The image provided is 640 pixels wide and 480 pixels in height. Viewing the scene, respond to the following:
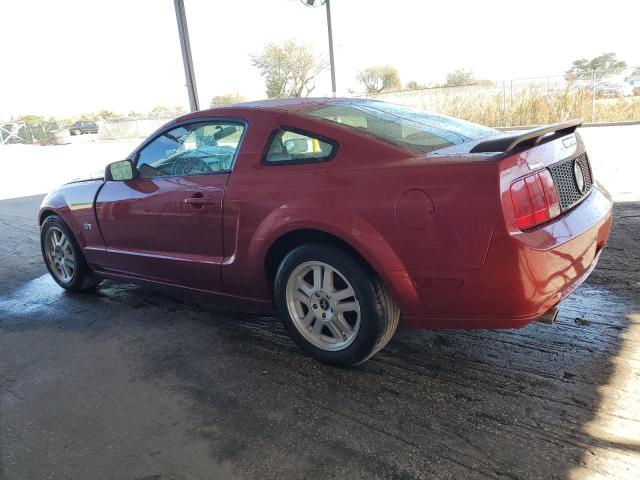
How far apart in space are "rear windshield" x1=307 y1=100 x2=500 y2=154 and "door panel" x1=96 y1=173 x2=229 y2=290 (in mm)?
864

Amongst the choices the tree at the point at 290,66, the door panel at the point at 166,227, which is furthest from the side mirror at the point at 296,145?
the tree at the point at 290,66

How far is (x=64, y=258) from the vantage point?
194 inches

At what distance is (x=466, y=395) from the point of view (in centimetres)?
273

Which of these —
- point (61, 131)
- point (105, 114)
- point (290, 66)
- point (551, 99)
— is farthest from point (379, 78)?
point (105, 114)

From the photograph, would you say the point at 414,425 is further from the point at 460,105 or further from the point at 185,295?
the point at 460,105

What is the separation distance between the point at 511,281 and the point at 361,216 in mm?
809

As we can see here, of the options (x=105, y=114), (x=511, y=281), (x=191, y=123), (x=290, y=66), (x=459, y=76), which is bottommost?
(x=511, y=281)

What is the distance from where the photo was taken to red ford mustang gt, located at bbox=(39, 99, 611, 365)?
249cm

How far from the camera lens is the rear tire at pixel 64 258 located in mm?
4770

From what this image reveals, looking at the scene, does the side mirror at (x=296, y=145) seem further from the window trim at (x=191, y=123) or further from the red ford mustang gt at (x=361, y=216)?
the window trim at (x=191, y=123)

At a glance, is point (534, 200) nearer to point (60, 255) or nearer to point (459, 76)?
point (60, 255)

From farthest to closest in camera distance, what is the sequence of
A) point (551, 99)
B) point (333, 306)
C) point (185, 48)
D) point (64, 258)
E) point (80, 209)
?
point (551, 99) < point (185, 48) < point (64, 258) < point (80, 209) < point (333, 306)

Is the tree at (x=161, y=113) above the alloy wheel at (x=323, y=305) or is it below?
above

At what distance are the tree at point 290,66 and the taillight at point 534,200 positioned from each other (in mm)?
38166
